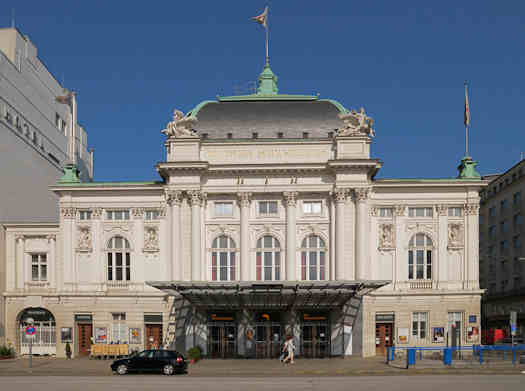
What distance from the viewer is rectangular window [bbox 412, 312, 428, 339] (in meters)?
55.0

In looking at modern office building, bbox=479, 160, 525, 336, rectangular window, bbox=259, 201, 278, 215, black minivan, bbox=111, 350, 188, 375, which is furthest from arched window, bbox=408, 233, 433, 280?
black minivan, bbox=111, 350, 188, 375

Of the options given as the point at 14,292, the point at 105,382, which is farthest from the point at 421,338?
the point at 14,292

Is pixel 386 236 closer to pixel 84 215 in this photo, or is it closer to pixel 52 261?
pixel 84 215

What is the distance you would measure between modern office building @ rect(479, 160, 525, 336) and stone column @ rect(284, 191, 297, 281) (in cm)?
2826

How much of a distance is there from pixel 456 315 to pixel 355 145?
15.5 m

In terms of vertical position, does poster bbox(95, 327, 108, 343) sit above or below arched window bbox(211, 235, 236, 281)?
below

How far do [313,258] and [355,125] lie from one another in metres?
10.9

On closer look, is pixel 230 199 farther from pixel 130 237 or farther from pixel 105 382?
pixel 105 382

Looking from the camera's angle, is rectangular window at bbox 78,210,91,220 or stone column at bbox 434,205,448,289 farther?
rectangular window at bbox 78,210,91,220

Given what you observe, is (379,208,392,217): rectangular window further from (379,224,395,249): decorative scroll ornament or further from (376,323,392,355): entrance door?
(376,323,392,355): entrance door

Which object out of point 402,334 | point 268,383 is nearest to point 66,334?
point 402,334

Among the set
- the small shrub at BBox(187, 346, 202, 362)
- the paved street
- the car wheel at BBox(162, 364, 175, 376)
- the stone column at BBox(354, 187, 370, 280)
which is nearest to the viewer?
the paved street

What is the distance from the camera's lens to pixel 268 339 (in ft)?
178

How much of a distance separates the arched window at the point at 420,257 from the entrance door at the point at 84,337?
84.5ft
